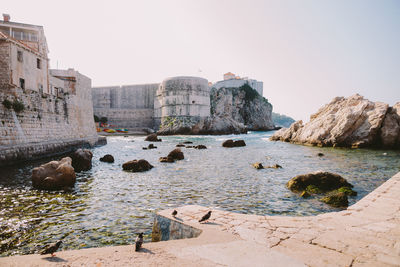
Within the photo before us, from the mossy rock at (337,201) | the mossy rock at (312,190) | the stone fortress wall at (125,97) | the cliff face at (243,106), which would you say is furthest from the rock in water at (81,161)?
the cliff face at (243,106)

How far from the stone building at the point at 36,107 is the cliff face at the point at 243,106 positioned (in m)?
60.7

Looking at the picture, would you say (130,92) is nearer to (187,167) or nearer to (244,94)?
(244,94)

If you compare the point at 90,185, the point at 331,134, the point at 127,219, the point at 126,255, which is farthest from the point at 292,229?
the point at 331,134

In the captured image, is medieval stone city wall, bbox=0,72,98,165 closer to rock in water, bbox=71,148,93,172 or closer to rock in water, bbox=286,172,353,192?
rock in water, bbox=71,148,93,172

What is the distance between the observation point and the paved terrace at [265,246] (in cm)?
331

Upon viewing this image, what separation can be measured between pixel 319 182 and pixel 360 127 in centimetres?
2115

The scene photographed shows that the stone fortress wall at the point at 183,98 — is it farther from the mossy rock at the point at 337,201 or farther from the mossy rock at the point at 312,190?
the mossy rock at the point at 337,201

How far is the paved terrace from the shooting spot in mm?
3314

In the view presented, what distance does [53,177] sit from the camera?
9.91m

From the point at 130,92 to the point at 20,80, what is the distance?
2125 inches

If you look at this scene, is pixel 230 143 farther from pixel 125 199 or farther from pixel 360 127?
pixel 125 199

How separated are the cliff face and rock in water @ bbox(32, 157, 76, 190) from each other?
7529cm

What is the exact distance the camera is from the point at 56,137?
21281 millimetres

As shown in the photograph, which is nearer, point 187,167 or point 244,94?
point 187,167
